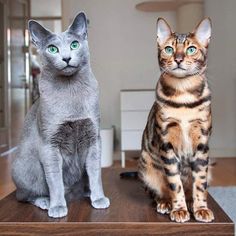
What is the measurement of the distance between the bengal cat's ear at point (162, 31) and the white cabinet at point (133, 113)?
7.01 feet

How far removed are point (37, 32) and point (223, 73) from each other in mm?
2878

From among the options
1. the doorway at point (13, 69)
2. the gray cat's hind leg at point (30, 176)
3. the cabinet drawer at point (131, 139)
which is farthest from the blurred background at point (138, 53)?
the gray cat's hind leg at point (30, 176)

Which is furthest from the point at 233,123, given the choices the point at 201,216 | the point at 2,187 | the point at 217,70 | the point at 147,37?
the point at 201,216

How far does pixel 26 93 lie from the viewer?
4.70 metres

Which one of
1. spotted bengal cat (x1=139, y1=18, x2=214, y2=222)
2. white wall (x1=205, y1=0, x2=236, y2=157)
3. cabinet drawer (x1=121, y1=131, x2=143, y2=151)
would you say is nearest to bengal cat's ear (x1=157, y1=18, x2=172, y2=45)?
spotted bengal cat (x1=139, y1=18, x2=214, y2=222)

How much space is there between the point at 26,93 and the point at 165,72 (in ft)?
13.9

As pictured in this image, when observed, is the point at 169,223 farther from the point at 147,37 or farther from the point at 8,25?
the point at 8,25

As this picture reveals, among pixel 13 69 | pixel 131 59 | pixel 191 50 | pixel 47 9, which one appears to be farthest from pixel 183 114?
pixel 47 9

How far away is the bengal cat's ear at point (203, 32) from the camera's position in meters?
0.68

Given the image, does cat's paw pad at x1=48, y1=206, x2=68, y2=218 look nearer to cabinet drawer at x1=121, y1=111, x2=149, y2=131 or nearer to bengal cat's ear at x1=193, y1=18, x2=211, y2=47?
bengal cat's ear at x1=193, y1=18, x2=211, y2=47

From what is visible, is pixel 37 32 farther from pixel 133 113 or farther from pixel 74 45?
pixel 133 113

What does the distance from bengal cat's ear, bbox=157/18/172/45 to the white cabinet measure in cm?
214

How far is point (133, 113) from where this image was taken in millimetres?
2900

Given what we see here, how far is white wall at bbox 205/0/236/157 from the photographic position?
3.27m
